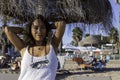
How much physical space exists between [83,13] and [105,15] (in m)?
0.35

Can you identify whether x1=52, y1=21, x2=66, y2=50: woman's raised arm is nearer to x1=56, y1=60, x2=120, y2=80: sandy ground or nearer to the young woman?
the young woman

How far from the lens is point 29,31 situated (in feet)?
9.00

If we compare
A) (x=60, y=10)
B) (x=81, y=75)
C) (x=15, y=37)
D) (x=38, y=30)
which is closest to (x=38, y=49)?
(x=38, y=30)

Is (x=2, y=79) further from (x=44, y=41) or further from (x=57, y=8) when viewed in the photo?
(x=44, y=41)

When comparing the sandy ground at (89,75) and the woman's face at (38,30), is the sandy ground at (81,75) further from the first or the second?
the woman's face at (38,30)

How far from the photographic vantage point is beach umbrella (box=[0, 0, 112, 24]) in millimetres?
4285

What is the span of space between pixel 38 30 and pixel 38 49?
0.15 meters

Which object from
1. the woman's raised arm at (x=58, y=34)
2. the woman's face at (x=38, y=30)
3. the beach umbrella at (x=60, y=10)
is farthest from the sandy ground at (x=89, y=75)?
the woman's face at (x=38, y=30)

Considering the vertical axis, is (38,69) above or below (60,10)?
below

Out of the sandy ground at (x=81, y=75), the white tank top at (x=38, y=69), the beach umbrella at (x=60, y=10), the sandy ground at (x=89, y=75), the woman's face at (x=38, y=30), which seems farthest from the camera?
the sandy ground at (x=89, y=75)

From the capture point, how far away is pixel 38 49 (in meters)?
2.63

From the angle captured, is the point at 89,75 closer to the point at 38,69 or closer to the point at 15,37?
the point at 15,37

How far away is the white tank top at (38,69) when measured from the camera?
2500mm

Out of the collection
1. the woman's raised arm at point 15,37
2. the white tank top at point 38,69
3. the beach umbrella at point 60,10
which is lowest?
the white tank top at point 38,69
